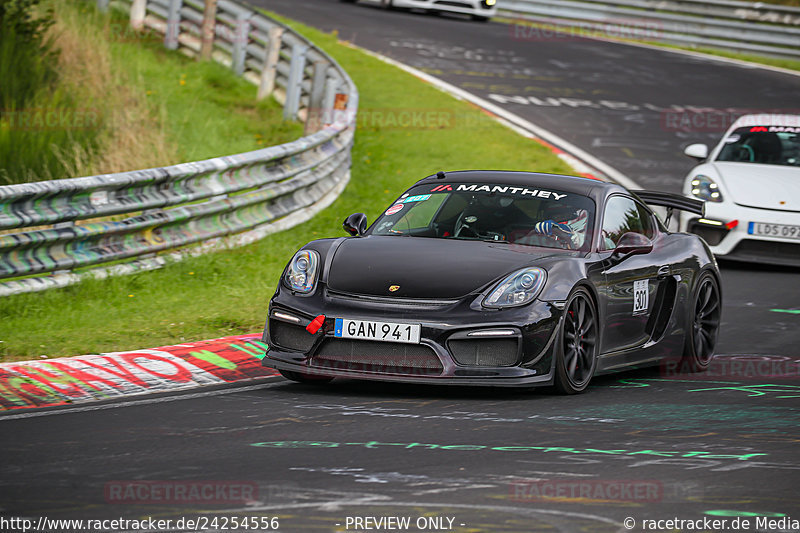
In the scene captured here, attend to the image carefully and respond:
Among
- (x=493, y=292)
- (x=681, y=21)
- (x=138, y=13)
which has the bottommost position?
(x=493, y=292)

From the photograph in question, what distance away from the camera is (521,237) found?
7.88 metres

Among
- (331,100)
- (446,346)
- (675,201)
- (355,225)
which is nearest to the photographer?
(446,346)

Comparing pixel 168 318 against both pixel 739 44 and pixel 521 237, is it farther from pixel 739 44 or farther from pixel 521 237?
pixel 739 44

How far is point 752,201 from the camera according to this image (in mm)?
13188

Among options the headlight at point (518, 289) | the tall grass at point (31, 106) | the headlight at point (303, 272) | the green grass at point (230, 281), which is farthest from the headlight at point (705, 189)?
the headlight at point (303, 272)

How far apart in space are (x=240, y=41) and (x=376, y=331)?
1367 cm

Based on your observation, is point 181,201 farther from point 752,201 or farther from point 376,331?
point 752,201

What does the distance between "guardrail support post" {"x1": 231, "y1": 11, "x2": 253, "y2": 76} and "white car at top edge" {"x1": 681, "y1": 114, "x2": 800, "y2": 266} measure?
8048 mm

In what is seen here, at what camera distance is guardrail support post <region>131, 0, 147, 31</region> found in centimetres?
2127
